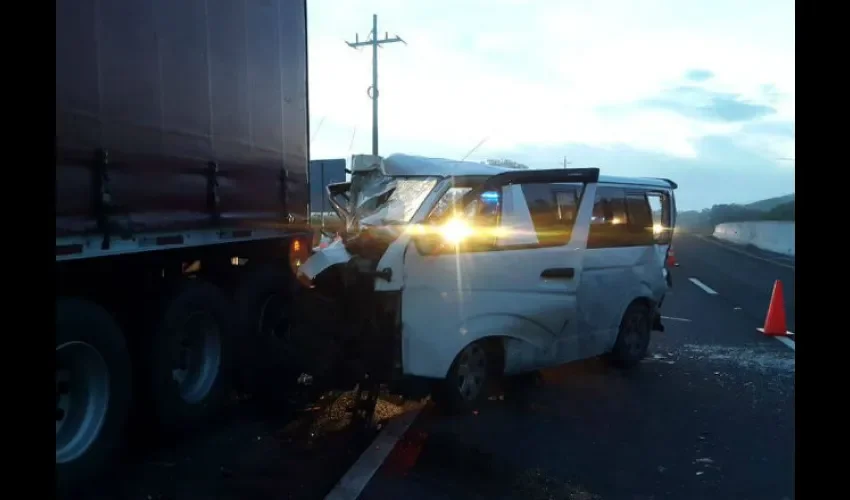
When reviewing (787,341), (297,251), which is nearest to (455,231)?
(297,251)

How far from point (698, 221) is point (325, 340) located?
83757mm

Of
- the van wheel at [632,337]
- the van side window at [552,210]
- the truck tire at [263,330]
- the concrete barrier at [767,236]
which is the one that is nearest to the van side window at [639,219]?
the van wheel at [632,337]

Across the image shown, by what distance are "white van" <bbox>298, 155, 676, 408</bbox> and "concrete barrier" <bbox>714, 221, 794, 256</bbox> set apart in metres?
22.6

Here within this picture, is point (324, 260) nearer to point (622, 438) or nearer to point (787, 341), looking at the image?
point (622, 438)

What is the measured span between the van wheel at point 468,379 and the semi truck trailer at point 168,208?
186cm

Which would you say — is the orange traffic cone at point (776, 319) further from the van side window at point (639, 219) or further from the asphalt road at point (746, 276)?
the van side window at point (639, 219)

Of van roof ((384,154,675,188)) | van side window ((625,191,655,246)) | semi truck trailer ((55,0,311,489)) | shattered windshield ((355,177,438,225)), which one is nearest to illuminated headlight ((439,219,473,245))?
shattered windshield ((355,177,438,225))

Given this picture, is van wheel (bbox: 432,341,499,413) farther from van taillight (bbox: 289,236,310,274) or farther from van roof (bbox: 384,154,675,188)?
van roof (bbox: 384,154,675,188)

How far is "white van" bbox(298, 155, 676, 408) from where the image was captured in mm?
6230

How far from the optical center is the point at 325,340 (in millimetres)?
6555

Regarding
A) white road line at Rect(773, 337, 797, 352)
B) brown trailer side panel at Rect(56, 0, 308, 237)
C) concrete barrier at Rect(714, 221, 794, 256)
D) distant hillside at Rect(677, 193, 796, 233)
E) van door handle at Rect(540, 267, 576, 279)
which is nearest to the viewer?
brown trailer side panel at Rect(56, 0, 308, 237)

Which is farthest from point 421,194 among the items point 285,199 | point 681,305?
point 681,305

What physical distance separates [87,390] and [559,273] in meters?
4.04

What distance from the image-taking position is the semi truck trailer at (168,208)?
15.1 ft
